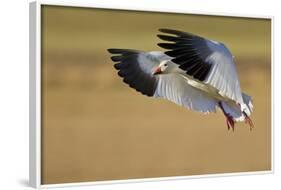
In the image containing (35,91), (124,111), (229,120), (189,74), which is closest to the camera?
(35,91)

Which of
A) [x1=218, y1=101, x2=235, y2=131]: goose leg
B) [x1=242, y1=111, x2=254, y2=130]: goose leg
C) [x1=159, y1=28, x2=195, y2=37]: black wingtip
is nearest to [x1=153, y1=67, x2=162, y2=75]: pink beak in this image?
[x1=159, y1=28, x2=195, y2=37]: black wingtip

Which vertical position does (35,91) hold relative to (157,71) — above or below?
below

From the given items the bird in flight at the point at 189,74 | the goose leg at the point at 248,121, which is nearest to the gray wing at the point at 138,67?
the bird in flight at the point at 189,74

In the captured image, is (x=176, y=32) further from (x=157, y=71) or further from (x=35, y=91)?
(x=35, y=91)

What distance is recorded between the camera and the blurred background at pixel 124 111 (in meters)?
4.74

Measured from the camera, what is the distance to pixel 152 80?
5.07m

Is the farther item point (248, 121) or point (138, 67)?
point (248, 121)

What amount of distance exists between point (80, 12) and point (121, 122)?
32.2 inches

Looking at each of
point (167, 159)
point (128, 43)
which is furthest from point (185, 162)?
point (128, 43)

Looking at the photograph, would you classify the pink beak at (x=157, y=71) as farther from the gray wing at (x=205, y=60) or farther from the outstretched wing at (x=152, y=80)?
the gray wing at (x=205, y=60)

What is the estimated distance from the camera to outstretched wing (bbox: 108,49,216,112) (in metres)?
4.97

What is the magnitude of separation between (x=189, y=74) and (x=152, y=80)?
308 millimetres

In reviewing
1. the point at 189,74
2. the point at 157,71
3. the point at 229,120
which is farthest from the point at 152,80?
the point at 229,120

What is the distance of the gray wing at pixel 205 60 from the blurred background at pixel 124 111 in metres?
0.06
